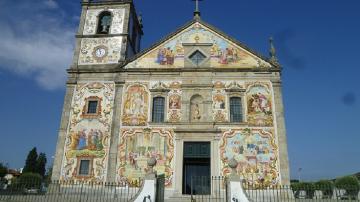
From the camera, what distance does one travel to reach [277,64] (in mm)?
20000

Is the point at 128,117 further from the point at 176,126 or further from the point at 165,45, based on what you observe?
the point at 165,45

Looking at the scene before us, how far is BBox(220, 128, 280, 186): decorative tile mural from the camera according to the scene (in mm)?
17625

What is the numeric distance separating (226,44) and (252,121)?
5.71 meters

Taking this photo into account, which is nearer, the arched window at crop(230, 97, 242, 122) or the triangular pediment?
the arched window at crop(230, 97, 242, 122)

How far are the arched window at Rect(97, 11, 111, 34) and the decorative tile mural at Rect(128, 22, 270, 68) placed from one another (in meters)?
4.03

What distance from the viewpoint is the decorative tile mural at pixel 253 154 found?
57.8 feet

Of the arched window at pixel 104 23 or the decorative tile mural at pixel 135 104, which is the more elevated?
the arched window at pixel 104 23

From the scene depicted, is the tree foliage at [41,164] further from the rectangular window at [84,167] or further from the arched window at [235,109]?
the arched window at [235,109]

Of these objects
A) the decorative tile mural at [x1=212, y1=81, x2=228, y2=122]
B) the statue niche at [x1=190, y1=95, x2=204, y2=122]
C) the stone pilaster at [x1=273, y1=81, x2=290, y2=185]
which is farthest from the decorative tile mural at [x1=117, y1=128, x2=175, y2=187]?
the stone pilaster at [x1=273, y1=81, x2=290, y2=185]

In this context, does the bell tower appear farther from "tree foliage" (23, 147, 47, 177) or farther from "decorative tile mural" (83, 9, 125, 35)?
"tree foliage" (23, 147, 47, 177)

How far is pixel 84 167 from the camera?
18.6 meters

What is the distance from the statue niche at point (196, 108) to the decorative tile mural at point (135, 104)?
112 inches

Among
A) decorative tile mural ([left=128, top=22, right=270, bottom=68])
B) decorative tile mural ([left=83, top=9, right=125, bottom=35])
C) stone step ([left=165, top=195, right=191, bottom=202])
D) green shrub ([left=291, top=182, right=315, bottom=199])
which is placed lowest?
stone step ([left=165, top=195, right=191, bottom=202])

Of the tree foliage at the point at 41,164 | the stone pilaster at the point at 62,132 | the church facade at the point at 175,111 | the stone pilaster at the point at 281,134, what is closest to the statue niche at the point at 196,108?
the church facade at the point at 175,111
